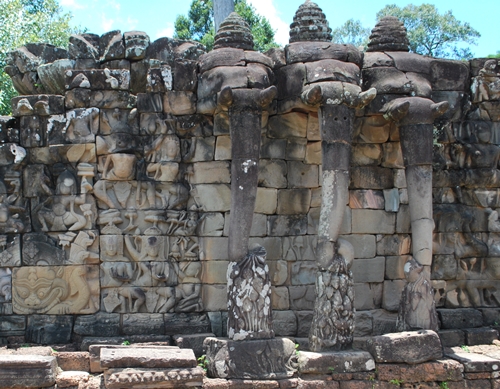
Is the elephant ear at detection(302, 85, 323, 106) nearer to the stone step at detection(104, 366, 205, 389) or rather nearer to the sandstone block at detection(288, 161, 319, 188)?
the sandstone block at detection(288, 161, 319, 188)

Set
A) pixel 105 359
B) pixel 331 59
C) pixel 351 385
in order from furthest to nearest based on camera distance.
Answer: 1. pixel 331 59
2. pixel 351 385
3. pixel 105 359

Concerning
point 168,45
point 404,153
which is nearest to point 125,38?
point 168,45

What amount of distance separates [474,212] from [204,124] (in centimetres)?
405

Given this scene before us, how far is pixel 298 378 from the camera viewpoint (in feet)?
25.5

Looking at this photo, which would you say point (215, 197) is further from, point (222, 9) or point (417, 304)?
point (222, 9)

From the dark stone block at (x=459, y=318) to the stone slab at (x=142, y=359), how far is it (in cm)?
373

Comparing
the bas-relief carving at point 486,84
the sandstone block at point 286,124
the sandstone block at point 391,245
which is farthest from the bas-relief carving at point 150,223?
the bas-relief carving at point 486,84

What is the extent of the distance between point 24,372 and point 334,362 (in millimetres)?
3480

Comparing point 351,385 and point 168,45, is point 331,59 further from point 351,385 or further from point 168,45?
point 351,385

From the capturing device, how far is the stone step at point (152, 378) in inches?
284

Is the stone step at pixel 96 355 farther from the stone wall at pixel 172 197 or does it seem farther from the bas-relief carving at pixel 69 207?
the bas-relief carving at pixel 69 207

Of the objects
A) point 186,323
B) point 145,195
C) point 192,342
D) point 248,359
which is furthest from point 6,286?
point 248,359

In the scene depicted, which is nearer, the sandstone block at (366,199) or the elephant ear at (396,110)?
the elephant ear at (396,110)

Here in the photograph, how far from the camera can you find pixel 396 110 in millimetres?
8492
